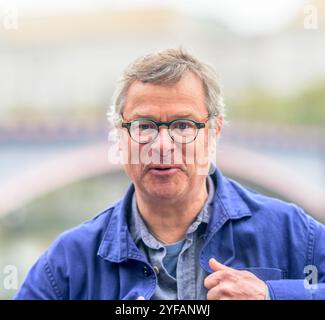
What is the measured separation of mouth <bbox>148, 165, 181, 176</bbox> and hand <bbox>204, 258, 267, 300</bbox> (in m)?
0.24

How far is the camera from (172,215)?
5.04 ft

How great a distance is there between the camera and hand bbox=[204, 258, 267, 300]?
1.42 m

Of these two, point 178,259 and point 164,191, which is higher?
point 164,191

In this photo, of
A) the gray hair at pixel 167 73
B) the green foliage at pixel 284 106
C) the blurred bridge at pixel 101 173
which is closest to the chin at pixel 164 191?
the gray hair at pixel 167 73

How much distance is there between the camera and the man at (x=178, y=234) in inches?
57.4

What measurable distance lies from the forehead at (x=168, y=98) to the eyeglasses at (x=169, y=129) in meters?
0.02

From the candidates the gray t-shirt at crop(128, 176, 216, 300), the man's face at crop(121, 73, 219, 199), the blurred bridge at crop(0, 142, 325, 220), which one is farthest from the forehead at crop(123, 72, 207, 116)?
the blurred bridge at crop(0, 142, 325, 220)

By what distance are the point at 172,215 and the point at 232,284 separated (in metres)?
0.24

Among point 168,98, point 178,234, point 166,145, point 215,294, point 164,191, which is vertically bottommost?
point 215,294

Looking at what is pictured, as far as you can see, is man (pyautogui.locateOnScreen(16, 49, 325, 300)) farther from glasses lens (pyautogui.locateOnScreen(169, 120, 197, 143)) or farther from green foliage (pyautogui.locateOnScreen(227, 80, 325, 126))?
green foliage (pyautogui.locateOnScreen(227, 80, 325, 126))

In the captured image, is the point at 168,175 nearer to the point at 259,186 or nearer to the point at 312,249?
the point at 312,249

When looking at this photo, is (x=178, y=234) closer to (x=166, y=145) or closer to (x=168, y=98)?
(x=166, y=145)

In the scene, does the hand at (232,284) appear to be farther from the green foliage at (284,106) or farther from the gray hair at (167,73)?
the green foliage at (284,106)

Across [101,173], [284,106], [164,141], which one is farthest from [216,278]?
[284,106]
